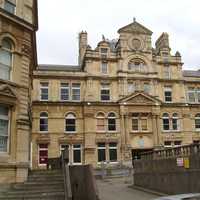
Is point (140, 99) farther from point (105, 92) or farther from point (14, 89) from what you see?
point (14, 89)

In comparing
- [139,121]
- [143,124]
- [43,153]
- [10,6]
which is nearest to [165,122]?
[143,124]

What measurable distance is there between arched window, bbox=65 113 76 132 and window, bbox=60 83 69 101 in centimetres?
211

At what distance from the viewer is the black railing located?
16.4 metres

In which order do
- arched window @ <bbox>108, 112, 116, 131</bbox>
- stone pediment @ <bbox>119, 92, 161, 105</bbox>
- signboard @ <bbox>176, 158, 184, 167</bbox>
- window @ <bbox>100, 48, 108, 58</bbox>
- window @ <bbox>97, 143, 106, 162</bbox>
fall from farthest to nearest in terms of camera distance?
window @ <bbox>100, 48, 108, 58</bbox> → stone pediment @ <bbox>119, 92, 161, 105</bbox> → arched window @ <bbox>108, 112, 116, 131</bbox> → window @ <bbox>97, 143, 106, 162</bbox> → signboard @ <bbox>176, 158, 184, 167</bbox>

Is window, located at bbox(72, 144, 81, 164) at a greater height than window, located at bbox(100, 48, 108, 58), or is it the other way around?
Result: window, located at bbox(100, 48, 108, 58)

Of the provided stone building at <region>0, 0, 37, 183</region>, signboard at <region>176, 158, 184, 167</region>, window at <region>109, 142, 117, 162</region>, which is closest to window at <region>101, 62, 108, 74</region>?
window at <region>109, 142, 117, 162</region>

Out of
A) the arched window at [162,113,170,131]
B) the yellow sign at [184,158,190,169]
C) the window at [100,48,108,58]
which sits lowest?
the yellow sign at [184,158,190,169]

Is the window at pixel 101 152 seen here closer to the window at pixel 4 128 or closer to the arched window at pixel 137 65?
the arched window at pixel 137 65

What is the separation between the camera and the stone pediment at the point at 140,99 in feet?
124

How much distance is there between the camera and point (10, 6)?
56.6ft

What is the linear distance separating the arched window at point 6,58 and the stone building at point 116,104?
64.1 ft

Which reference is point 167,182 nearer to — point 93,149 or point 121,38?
point 93,149

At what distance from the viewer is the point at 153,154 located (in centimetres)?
2130

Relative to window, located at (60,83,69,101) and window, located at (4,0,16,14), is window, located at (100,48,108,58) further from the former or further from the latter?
window, located at (4,0,16,14)
